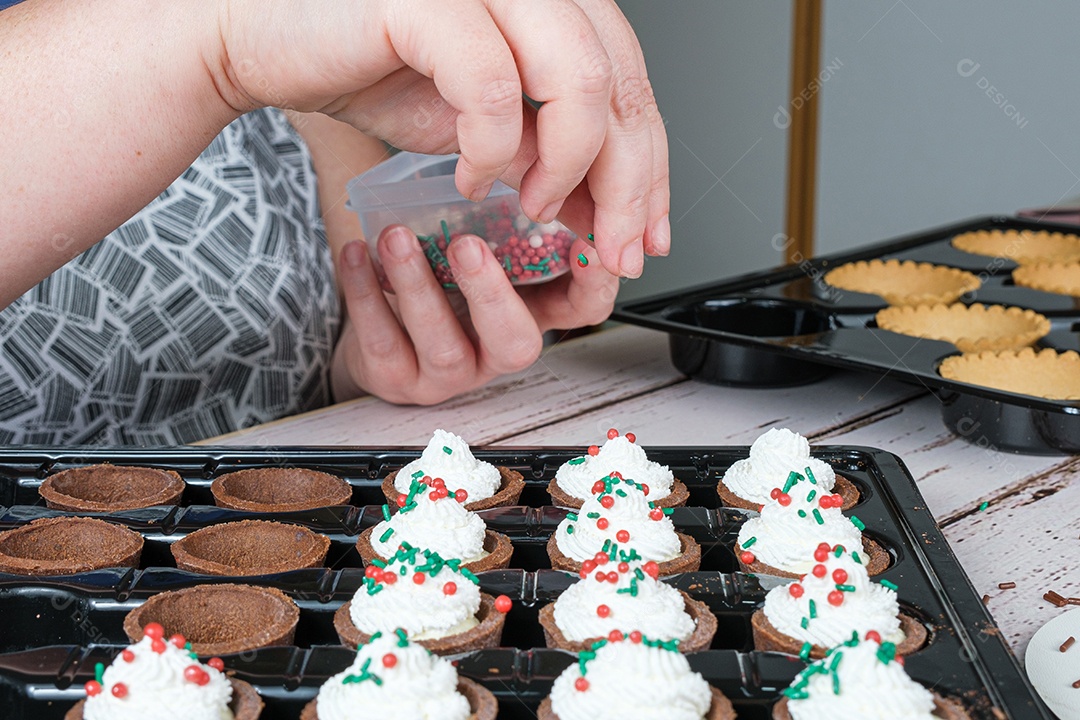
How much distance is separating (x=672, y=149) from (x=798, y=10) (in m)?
0.72

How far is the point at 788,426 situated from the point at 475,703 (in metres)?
0.86

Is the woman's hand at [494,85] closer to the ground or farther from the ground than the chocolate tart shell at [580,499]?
farther from the ground

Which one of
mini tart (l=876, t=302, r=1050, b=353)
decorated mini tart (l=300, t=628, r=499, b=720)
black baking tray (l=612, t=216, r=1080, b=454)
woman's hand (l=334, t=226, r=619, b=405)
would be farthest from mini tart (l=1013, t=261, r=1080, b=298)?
decorated mini tart (l=300, t=628, r=499, b=720)

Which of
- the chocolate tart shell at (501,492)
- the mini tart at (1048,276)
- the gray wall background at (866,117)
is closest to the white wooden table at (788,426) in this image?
the chocolate tart shell at (501,492)

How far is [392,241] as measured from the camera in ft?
4.82

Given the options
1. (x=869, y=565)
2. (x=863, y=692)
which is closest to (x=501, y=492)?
(x=869, y=565)

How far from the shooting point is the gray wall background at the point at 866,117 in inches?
153

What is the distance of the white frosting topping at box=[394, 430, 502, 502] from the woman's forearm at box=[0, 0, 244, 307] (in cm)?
44

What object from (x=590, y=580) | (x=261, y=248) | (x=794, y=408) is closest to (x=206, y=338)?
(x=261, y=248)

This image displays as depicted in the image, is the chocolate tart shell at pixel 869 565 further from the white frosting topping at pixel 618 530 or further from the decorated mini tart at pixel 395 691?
the decorated mini tart at pixel 395 691

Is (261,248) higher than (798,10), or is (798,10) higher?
(798,10)

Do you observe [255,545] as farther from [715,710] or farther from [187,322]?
[187,322]

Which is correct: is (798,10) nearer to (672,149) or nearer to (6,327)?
(672,149)

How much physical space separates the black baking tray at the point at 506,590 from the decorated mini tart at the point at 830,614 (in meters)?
0.02
